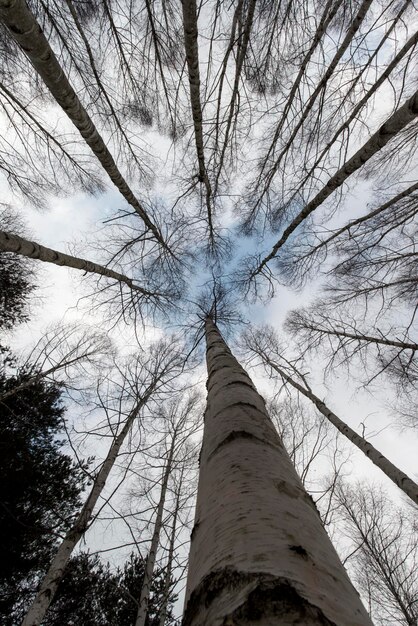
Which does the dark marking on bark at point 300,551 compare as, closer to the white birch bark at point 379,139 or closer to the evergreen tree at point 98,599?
the white birch bark at point 379,139

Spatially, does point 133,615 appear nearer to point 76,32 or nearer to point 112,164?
point 112,164

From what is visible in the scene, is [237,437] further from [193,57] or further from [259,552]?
[193,57]

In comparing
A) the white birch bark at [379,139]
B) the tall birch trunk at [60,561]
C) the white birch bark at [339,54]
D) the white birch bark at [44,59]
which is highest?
the white birch bark at [339,54]

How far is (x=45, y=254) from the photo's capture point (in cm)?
344

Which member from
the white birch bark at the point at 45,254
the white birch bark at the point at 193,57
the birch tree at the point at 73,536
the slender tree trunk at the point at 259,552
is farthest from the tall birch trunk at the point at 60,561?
the white birch bark at the point at 193,57

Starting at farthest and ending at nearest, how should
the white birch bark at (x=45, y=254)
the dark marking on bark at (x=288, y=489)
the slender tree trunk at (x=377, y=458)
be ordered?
the slender tree trunk at (x=377, y=458) < the white birch bark at (x=45, y=254) < the dark marking on bark at (x=288, y=489)

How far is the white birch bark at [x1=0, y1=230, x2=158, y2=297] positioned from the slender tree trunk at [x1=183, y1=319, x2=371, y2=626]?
2962mm

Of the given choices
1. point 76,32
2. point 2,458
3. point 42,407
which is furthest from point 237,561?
point 42,407

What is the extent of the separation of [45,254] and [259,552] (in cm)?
366

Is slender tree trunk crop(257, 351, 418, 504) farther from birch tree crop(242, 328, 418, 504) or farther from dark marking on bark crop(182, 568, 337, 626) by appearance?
dark marking on bark crop(182, 568, 337, 626)

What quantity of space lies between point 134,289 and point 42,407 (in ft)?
16.6

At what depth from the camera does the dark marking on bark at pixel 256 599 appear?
0.46 metres

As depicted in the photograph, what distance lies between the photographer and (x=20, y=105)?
355cm

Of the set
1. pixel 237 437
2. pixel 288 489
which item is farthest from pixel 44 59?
pixel 288 489
